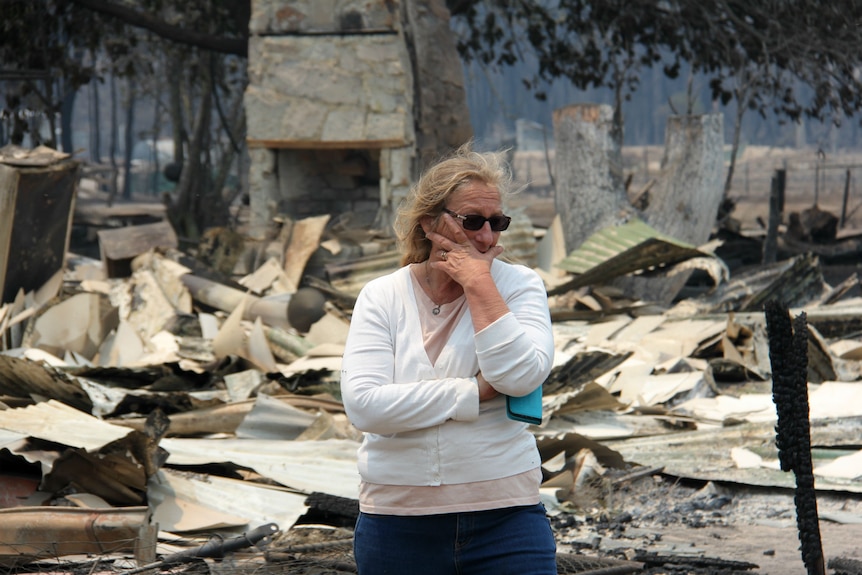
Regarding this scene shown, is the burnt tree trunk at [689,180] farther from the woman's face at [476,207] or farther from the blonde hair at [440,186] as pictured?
the woman's face at [476,207]

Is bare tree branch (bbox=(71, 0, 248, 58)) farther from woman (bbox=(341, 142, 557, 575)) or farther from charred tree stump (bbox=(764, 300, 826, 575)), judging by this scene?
woman (bbox=(341, 142, 557, 575))

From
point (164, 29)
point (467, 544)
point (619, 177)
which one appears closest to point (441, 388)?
point (467, 544)

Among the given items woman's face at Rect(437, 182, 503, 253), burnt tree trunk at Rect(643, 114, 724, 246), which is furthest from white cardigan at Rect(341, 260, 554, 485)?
burnt tree trunk at Rect(643, 114, 724, 246)

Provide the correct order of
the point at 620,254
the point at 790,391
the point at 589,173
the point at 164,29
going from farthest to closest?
the point at 164,29, the point at 589,173, the point at 620,254, the point at 790,391

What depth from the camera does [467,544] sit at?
2291mm

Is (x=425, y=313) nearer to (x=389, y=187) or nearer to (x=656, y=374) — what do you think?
(x=656, y=374)

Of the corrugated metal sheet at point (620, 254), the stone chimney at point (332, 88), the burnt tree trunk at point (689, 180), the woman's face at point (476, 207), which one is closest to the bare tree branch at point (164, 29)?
the stone chimney at point (332, 88)

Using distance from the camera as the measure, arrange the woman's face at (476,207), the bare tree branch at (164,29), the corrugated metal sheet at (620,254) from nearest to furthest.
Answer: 1. the woman's face at (476,207)
2. the corrugated metal sheet at (620,254)
3. the bare tree branch at (164,29)

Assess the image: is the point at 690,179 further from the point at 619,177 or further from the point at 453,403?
the point at 453,403

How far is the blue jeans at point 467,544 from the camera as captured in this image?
228 cm

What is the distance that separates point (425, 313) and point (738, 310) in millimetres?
6850

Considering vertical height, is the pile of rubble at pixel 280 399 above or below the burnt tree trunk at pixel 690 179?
below

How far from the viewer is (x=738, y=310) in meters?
8.77

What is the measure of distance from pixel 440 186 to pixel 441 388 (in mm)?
507
